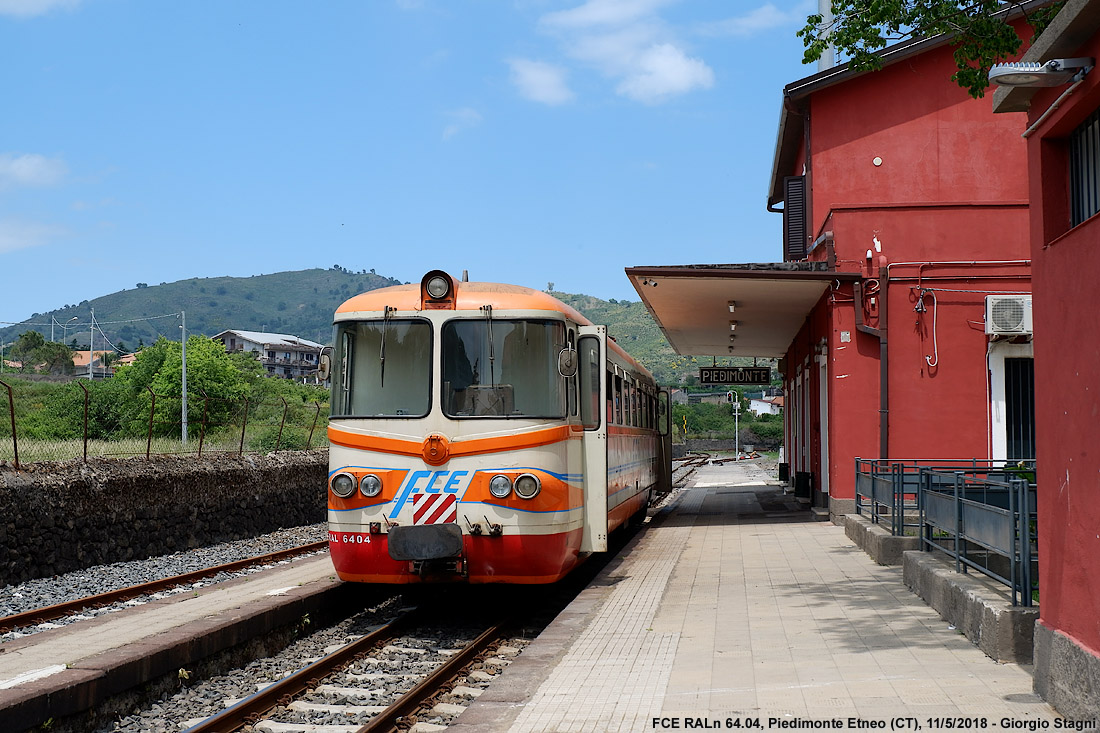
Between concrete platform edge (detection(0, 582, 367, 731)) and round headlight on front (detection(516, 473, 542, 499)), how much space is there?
250 cm

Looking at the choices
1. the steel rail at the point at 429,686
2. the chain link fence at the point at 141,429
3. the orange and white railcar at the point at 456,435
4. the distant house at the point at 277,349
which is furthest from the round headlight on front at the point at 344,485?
the distant house at the point at 277,349

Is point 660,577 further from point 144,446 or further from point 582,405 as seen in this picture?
point 144,446

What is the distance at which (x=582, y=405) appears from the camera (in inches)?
420

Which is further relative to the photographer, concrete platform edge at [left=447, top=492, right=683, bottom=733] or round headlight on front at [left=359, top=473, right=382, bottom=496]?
round headlight on front at [left=359, top=473, right=382, bottom=496]

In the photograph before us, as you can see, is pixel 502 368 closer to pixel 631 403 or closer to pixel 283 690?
pixel 283 690

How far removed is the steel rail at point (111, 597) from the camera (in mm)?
10078

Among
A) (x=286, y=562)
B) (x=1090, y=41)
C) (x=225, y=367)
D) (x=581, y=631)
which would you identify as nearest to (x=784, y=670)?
(x=581, y=631)

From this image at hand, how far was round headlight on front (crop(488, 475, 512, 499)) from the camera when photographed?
31.1 ft

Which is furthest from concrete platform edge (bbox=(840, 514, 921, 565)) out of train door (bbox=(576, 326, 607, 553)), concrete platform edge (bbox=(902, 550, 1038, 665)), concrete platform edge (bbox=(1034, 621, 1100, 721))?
concrete platform edge (bbox=(1034, 621, 1100, 721))

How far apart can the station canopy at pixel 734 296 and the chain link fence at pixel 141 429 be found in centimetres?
814

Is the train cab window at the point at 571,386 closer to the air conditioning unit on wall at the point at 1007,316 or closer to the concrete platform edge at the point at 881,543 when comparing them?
the concrete platform edge at the point at 881,543

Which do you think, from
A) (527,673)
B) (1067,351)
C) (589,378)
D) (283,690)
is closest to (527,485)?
(589,378)

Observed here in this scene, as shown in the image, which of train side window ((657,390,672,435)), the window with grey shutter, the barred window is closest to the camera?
the barred window

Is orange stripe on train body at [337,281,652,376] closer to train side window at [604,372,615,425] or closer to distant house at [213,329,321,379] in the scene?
train side window at [604,372,615,425]
